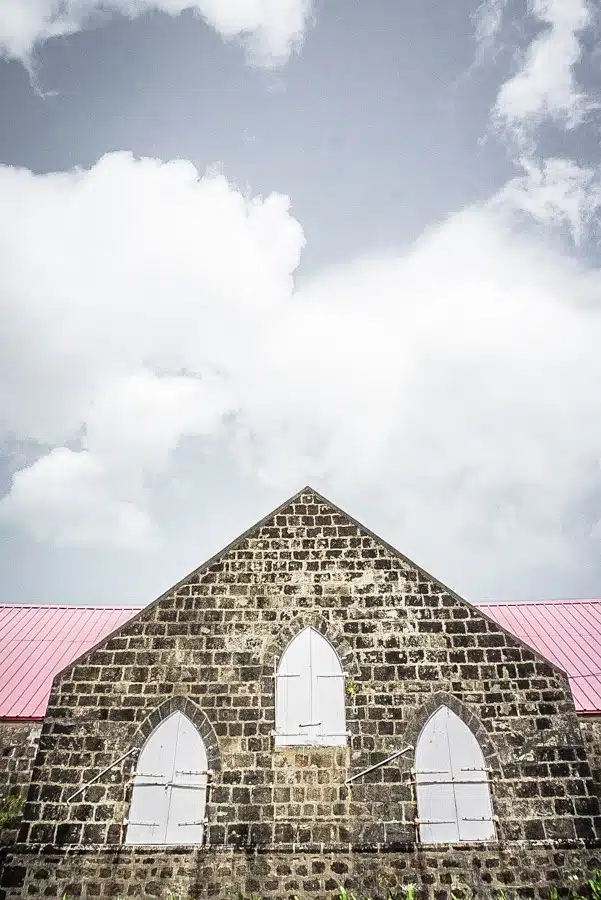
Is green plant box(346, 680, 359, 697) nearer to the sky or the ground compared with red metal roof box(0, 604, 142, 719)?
nearer to the ground

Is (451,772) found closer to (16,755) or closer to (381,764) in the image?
(381,764)

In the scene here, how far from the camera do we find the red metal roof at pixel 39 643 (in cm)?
1211

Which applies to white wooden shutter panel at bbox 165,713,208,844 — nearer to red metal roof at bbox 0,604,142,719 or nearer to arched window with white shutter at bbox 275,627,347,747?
arched window with white shutter at bbox 275,627,347,747

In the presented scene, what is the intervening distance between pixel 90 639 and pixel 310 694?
25.6 feet

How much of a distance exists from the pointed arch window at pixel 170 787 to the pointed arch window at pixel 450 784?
355 centimetres

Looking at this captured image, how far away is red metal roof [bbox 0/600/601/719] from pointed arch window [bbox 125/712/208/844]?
11.8 feet

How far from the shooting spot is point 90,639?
14.9m

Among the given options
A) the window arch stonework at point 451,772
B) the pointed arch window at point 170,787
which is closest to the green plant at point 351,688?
the window arch stonework at point 451,772

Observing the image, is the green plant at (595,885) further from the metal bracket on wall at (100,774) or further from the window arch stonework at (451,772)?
the metal bracket on wall at (100,774)

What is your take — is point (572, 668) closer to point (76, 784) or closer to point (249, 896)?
point (249, 896)

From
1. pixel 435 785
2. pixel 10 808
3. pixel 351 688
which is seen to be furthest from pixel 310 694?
A: pixel 10 808

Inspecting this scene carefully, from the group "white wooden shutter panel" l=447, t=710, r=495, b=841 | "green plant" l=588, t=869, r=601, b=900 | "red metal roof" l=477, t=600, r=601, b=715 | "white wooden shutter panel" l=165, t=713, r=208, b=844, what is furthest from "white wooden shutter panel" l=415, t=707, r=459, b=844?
"red metal roof" l=477, t=600, r=601, b=715

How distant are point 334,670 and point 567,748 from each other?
3.97m

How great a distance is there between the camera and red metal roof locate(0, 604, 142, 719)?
12109mm
